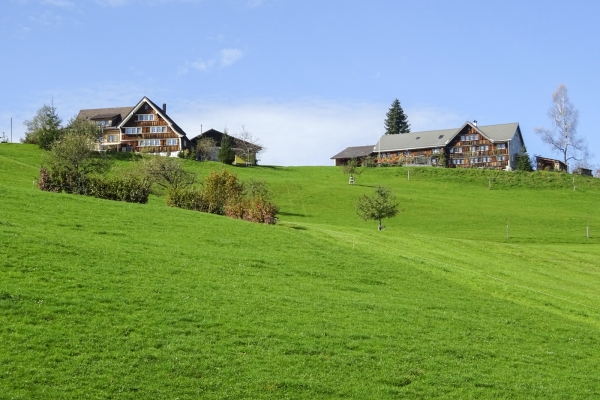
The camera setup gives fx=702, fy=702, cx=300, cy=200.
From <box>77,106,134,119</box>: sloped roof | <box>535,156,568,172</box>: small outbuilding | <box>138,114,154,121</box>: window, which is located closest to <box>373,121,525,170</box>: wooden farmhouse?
<box>535,156,568,172</box>: small outbuilding

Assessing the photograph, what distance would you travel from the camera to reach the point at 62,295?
1912cm

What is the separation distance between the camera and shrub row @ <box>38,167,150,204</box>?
4478 centimetres

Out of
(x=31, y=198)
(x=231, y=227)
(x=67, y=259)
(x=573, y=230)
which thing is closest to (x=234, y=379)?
(x=67, y=259)

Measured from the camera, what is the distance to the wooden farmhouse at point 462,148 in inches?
5522

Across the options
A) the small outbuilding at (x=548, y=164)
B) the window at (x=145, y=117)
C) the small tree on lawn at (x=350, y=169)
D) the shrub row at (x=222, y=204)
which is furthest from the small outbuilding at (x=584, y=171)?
the shrub row at (x=222, y=204)

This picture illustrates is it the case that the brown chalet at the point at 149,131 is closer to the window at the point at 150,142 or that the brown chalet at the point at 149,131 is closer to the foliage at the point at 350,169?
the window at the point at 150,142

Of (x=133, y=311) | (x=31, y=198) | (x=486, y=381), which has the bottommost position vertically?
(x=486, y=381)

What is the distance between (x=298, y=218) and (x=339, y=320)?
53.0 m

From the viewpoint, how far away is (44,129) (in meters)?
107

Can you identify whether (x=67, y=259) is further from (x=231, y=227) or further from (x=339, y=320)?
(x=231, y=227)

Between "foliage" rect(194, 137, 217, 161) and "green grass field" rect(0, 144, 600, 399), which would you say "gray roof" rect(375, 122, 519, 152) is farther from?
"green grass field" rect(0, 144, 600, 399)

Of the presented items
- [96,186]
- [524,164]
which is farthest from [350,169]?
[96,186]

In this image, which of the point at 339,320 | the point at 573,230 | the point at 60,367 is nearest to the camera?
the point at 60,367

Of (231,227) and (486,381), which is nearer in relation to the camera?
(486,381)
